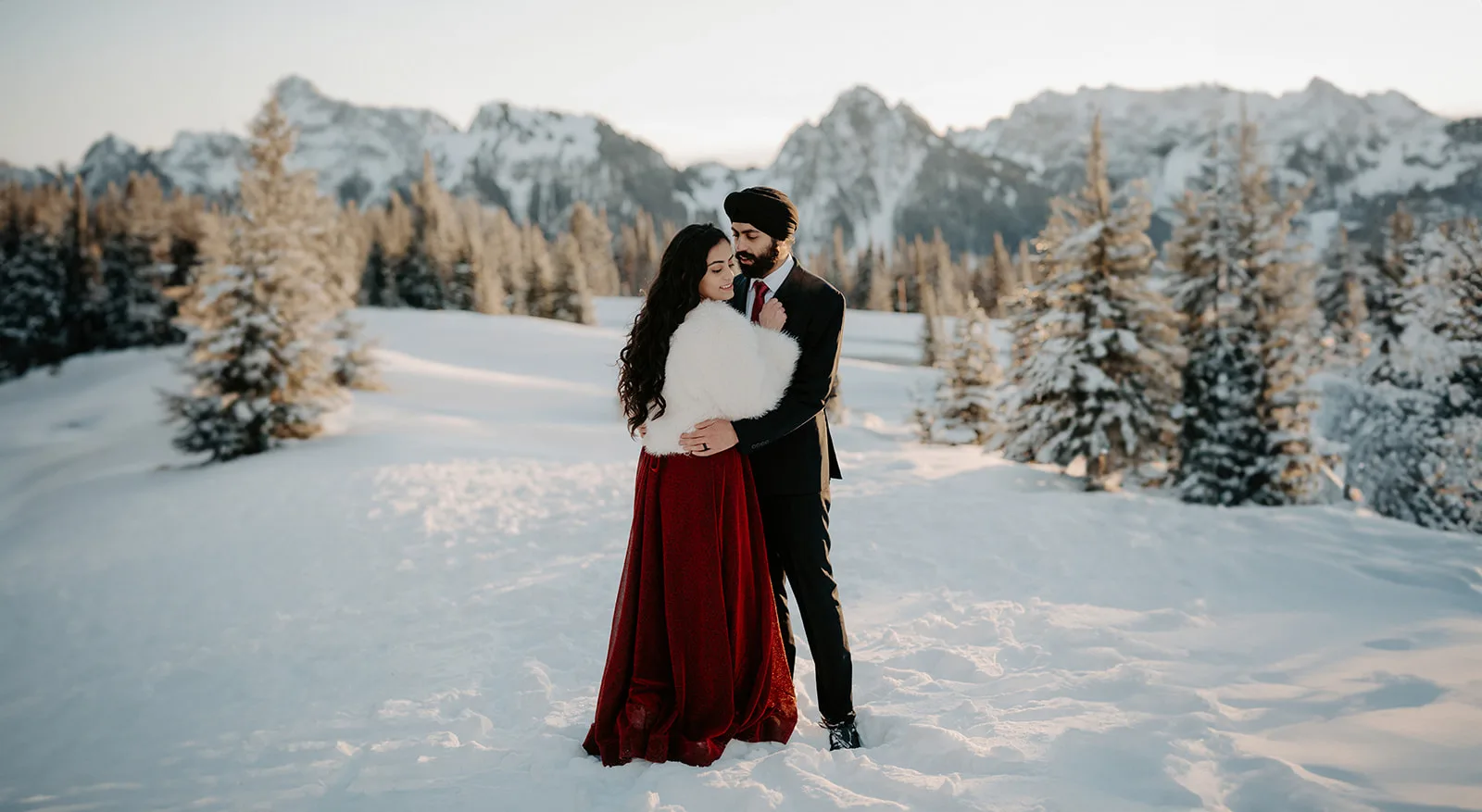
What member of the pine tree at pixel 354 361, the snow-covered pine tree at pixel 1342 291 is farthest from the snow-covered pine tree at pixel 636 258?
the pine tree at pixel 354 361

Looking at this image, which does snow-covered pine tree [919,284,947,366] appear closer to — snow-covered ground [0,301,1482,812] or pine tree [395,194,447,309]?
snow-covered ground [0,301,1482,812]

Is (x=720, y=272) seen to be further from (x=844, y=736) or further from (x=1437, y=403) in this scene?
(x=1437, y=403)

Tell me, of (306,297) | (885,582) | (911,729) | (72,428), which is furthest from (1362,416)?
(72,428)

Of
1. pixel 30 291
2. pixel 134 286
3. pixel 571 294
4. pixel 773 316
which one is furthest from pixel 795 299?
pixel 30 291

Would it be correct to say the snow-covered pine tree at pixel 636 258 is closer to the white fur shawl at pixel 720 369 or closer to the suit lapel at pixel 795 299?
the suit lapel at pixel 795 299

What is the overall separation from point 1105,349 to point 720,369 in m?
12.0

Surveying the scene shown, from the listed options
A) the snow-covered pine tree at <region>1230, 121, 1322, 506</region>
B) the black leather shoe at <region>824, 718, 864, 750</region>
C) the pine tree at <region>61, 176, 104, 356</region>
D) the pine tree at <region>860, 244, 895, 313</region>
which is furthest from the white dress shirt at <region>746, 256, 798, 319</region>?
the pine tree at <region>860, 244, 895, 313</region>

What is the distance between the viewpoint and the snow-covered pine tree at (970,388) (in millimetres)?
23328

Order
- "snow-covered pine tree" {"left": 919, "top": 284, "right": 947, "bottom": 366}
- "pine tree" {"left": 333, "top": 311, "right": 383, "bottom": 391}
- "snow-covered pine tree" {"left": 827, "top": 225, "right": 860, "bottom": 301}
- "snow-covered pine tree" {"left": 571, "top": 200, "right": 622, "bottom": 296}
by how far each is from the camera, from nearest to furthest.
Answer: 1. "pine tree" {"left": 333, "top": 311, "right": 383, "bottom": 391}
2. "snow-covered pine tree" {"left": 919, "top": 284, "right": 947, "bottom": 366}
3. "snow-covered pine tree" {"left": 571, "top": 200, "right": 622, "bottom": 296}
4. "snow-covered pine tree" {"left": 827, "top": 225, "right": 860, "bottom": 301}

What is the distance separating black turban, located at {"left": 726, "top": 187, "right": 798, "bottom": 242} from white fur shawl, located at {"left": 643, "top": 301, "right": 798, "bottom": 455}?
1.46 feet

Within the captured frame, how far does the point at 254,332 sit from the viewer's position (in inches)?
565

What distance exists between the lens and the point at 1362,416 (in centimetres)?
1864

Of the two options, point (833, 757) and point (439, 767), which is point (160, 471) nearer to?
point (439, 767)

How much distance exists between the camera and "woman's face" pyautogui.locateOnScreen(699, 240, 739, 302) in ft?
11.2
